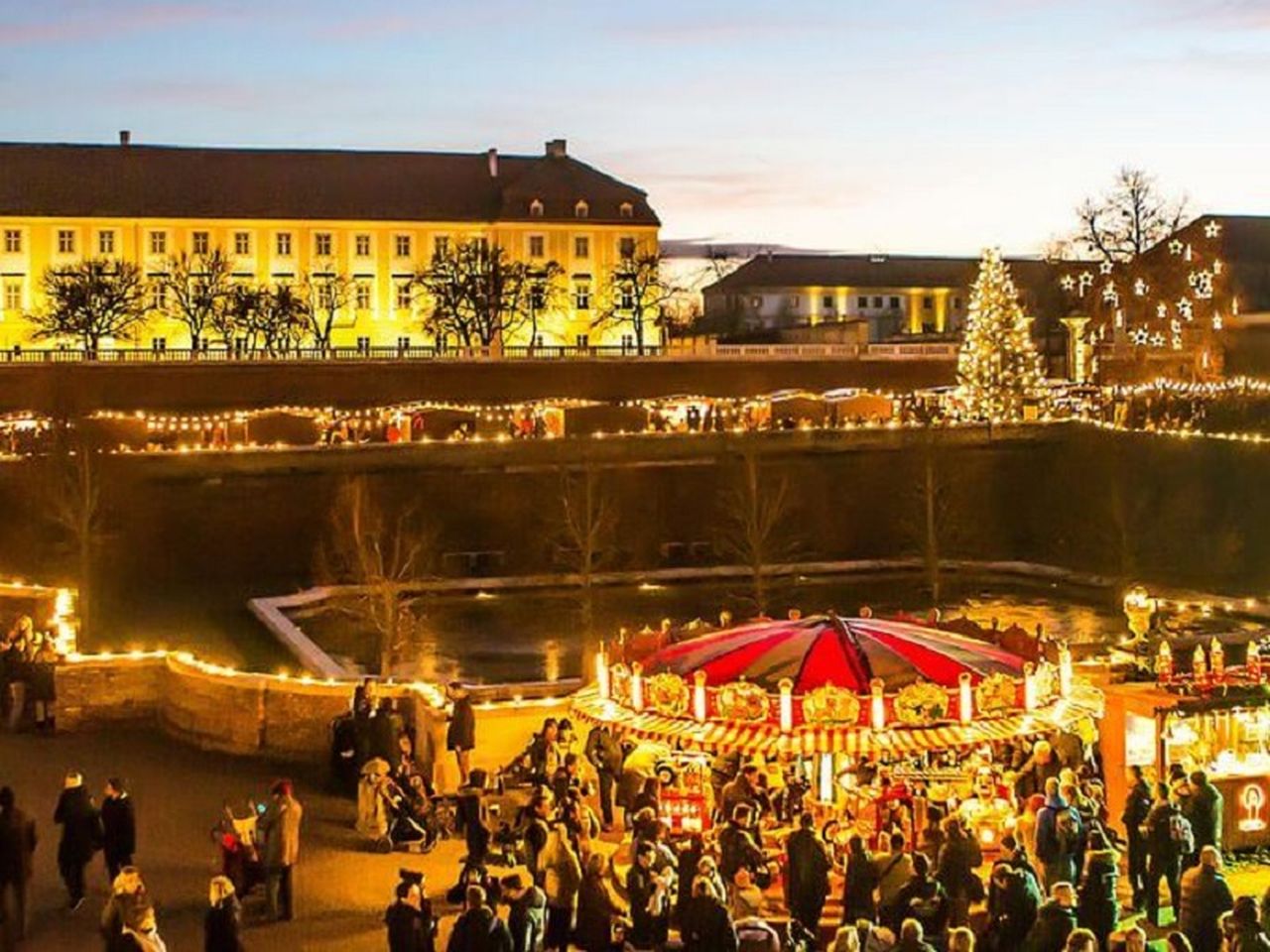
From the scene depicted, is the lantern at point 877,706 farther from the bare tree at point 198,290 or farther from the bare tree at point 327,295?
the bare tree at point 327,295

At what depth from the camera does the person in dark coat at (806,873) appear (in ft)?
38.4

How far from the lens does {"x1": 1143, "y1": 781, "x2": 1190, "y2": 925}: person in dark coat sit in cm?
1238

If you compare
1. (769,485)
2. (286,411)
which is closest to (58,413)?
(286,411)

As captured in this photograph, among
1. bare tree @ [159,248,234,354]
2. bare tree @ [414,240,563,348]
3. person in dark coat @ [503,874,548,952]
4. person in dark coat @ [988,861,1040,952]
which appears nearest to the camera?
person in dark coat @ [503,874,548,952]

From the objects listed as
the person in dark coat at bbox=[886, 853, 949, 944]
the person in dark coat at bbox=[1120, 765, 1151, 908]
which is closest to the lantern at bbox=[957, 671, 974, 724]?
the person in dark coat at bbox=[1120, 765, 1151, 908]

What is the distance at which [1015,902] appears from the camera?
426 inches

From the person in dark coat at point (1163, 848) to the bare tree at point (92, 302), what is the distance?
56.2 meters

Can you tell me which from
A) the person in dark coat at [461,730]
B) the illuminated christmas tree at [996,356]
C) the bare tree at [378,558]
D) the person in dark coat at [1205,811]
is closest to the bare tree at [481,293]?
the illuminated christmas tree at [996,356]

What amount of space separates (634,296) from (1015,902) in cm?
6890

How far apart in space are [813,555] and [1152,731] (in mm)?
30329

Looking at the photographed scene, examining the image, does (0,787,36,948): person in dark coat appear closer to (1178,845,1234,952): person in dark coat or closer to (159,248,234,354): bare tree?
(1178,845,1234,952): person in dark coat

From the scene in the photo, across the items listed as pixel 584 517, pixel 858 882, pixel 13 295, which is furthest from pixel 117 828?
pixel 13 295

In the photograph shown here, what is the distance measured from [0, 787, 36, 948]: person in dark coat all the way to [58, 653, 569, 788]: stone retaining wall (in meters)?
5.13

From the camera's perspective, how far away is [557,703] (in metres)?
17.7
